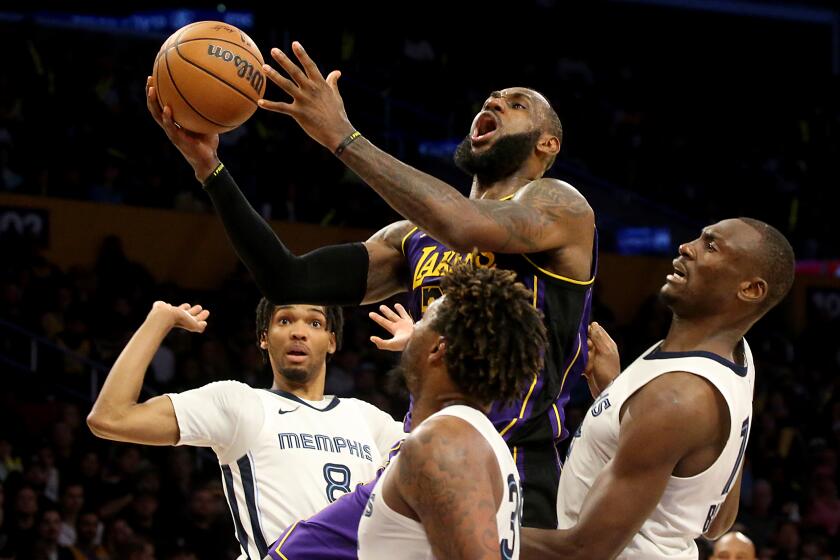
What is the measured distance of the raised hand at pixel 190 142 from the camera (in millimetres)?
3850

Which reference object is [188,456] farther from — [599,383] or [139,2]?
[139,2]

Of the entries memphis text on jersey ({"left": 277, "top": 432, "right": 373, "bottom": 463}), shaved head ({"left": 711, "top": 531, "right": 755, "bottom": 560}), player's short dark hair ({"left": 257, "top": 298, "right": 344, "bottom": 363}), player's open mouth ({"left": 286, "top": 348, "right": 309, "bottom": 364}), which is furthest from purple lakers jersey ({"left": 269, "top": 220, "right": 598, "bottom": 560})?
shaved head ({"left": 711, "top": 531, "right": 755, "bottom": 560})

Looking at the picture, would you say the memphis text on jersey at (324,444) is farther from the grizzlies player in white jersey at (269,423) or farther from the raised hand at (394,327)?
the raised hand at (394,327)

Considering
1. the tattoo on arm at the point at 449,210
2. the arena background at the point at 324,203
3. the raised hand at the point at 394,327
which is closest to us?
the tattoo on arm at the point at 449,210

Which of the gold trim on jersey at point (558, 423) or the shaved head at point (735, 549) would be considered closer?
the gold trim on jersey at point (558, 423)

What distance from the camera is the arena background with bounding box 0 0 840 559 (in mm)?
9086

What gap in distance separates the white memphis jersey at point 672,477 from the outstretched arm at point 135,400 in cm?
147

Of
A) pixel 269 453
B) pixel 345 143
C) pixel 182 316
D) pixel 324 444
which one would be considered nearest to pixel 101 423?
pixel 182 316

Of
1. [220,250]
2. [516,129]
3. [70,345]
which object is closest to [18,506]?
[70,345]

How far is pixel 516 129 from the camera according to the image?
156 inches

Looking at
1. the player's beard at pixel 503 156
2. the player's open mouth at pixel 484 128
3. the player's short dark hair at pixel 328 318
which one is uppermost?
the player's open mouth at pixel 484 128

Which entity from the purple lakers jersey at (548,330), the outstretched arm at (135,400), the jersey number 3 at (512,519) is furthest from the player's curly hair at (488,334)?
the outstretched arm at (135,400)

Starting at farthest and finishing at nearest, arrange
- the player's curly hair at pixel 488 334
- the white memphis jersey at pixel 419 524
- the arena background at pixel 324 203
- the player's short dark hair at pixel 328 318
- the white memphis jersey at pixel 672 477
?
the arena background at pixel 324 203 < the player's short dark hair at pixel 328 318 < the white memphis jersey at pixel 672 477 < the player's curly hair at pixel 488 334 < the white memphis jersey at pixel 419 524

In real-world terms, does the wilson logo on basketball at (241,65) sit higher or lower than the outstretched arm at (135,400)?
higher
